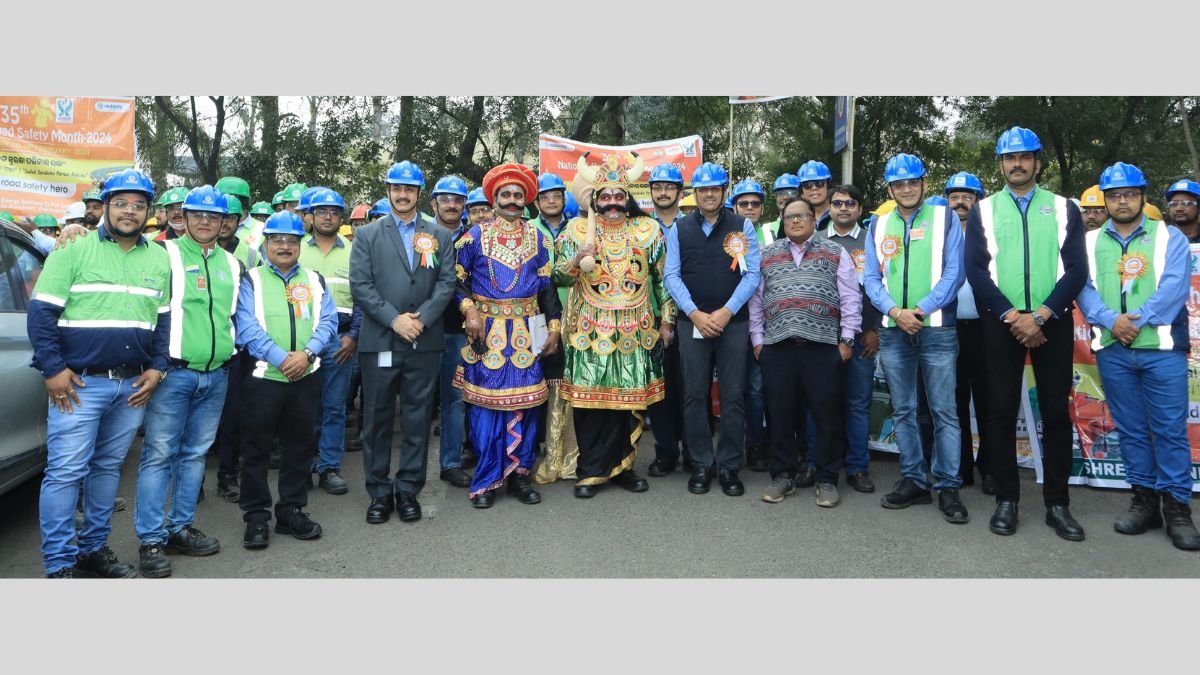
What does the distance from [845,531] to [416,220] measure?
3292 millimetres

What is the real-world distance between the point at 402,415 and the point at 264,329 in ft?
3.28

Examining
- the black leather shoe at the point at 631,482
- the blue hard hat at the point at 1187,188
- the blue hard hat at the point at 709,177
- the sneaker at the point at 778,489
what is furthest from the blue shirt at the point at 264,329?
the blue hard hat at the point at 1187,188

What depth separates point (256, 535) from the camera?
4.38 metres

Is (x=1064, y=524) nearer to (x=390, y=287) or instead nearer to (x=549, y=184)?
(x=390, y=287)

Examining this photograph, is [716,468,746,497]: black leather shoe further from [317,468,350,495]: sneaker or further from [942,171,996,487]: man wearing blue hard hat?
[317,468,350,495]: sneaker

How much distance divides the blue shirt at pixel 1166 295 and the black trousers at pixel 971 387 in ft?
2.29

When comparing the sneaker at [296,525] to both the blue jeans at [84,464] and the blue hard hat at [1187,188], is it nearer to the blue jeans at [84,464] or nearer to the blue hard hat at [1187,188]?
the blue jeans at [84,464]

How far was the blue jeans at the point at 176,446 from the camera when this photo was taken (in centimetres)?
406

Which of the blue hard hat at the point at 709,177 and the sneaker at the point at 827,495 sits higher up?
the blue hard hat at the point at 709,177

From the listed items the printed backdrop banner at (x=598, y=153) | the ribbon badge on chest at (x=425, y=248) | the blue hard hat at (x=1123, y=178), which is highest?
→ the printed backdrop banner at (x=598, y=153)

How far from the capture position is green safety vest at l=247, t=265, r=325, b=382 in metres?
4.43

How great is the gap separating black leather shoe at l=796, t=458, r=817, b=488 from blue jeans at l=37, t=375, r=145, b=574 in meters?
4.20

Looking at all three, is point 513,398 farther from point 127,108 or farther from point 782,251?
point 127,108

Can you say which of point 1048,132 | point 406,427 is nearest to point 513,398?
point 406,427
